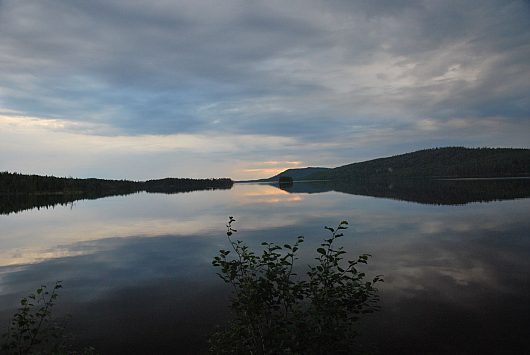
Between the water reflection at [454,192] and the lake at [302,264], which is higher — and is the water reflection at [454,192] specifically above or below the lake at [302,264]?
above

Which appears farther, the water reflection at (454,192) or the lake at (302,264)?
the water reflection at (454,192)

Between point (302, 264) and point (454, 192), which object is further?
point (454, 192)

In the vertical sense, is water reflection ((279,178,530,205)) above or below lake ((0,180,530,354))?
above

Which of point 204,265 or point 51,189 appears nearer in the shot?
point 204,265

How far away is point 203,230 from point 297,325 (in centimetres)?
2423

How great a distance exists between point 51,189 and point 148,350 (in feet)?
546

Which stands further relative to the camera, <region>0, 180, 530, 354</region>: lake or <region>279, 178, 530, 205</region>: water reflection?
<region>279, 178, 530, 205</region>: water reflection

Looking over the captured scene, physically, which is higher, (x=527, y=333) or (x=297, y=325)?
(x=297, y=325)

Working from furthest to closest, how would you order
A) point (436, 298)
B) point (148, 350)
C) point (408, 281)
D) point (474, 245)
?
point (474, 245)
point (408, 281)
point (436, 298)
point (148, 350)

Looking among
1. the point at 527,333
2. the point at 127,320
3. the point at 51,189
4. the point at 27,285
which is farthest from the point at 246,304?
the point at 51,189

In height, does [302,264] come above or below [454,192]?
below

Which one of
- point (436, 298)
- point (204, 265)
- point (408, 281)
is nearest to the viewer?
point (436, 298)

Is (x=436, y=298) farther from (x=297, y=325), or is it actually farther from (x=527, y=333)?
(x=297, y=325)

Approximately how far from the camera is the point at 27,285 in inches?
600
